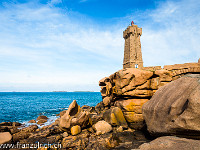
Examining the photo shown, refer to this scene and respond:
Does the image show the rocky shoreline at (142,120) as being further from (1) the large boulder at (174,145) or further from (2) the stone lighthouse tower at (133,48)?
(2) the stone lighthouse tower at (133,48)

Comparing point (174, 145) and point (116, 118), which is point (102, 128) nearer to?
point (116, 118)

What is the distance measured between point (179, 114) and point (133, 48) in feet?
80.9

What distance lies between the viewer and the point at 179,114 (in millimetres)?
5090

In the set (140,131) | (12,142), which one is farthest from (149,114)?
(12,142)

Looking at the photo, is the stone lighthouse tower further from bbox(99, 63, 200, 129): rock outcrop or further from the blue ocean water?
the blue ocean water

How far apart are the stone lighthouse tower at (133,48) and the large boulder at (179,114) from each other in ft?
69.1

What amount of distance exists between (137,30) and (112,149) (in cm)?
2896

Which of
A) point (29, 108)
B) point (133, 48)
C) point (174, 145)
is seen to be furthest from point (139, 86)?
point (29, 108)

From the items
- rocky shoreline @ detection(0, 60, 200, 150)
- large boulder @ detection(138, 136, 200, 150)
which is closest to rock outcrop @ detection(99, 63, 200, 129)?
rocky shoreline @ detection(0, 60, 200, 150)

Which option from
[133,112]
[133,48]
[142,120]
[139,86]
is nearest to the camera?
[142,120]

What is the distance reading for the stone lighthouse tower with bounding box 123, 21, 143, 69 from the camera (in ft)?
89.0

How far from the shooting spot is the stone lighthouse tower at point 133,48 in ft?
89.0

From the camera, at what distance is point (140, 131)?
10406 mm

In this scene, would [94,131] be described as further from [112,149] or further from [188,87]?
[188,87]
